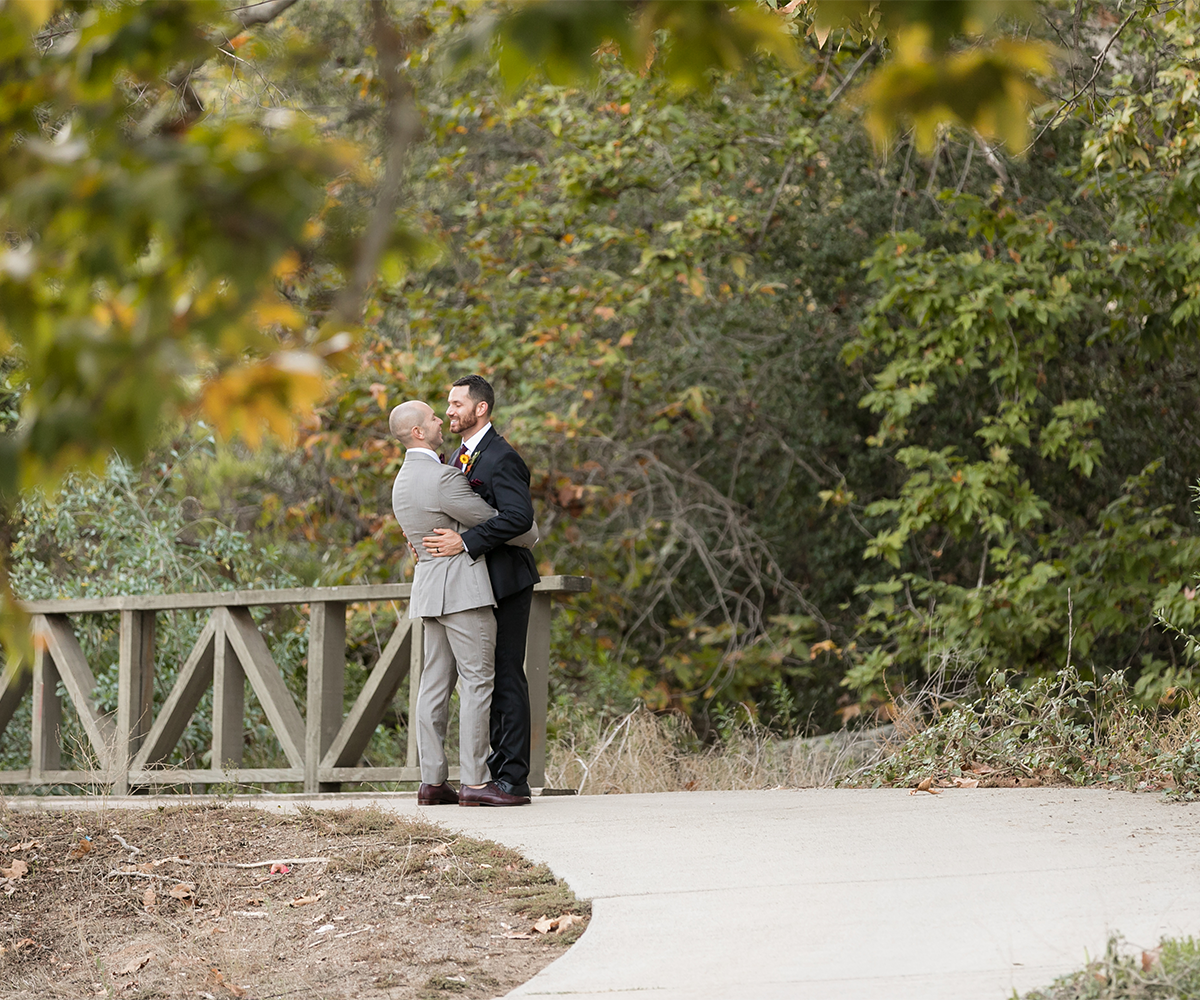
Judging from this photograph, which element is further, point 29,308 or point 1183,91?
point 1183,91

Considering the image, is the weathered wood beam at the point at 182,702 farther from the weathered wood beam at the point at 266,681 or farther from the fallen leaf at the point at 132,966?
the fallen leaf at the point at 132,966

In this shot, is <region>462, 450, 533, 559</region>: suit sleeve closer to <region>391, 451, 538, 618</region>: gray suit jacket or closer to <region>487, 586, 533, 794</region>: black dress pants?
<region>391, 451, 538, 618</region>: gray suit jacket

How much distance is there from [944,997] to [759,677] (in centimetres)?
898

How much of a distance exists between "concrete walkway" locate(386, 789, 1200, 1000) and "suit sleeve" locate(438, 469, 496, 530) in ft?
Result: 4.51

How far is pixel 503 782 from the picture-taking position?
255 inches

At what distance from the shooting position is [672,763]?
8625mm

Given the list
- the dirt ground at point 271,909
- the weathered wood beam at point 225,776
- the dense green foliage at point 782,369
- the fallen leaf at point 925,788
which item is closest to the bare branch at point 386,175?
the dirt ground at point 271,909

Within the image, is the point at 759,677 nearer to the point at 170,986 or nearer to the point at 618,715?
the point at 618,715

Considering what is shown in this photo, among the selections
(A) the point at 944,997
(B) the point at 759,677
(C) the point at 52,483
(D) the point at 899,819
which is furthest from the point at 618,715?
(C) the point at 52,483

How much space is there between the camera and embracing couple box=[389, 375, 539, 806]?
21.0 ft

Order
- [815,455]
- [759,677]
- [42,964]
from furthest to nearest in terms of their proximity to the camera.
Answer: [815,455], [759,677], [42,964]

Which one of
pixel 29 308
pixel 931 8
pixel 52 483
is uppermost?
pixel 931 8

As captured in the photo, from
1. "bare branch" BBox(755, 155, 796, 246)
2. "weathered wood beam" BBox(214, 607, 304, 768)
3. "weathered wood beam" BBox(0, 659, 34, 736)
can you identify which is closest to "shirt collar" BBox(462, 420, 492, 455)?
"weathered wood beam" BBox(214, 607, 304, 768)

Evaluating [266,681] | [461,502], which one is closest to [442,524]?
[461,502]
